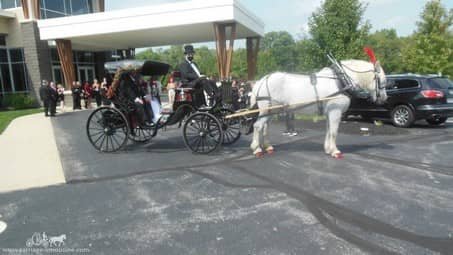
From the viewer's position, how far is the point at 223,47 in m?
18.4

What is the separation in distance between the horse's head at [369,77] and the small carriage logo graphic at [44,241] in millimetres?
5531

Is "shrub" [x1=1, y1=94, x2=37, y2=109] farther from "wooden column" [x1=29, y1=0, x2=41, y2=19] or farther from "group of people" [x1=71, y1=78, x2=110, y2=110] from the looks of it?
"wooden column" [x1=29, y1=0, x2=41, y2=19]

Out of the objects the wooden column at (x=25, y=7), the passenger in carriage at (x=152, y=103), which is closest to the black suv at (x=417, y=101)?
the passenger in carriage at (x=152, y=103)

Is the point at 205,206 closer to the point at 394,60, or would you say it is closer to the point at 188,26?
the point at 188,26

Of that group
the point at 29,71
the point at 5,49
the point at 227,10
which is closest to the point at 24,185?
the point at 227,10

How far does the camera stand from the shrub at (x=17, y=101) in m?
21.1

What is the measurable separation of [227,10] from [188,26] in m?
2.99

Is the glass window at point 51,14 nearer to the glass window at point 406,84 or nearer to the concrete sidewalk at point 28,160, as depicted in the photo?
the concrete sidewalk at point 28,160

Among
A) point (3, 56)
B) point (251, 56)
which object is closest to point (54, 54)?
point (3, 56)

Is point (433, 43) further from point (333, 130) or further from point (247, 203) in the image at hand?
point (247, 203)

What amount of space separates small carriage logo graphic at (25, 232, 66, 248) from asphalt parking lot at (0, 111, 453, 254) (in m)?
0.07

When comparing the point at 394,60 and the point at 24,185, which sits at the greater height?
the point at 394,60

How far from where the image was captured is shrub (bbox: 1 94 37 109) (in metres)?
21.1

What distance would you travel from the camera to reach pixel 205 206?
436 centimetres
